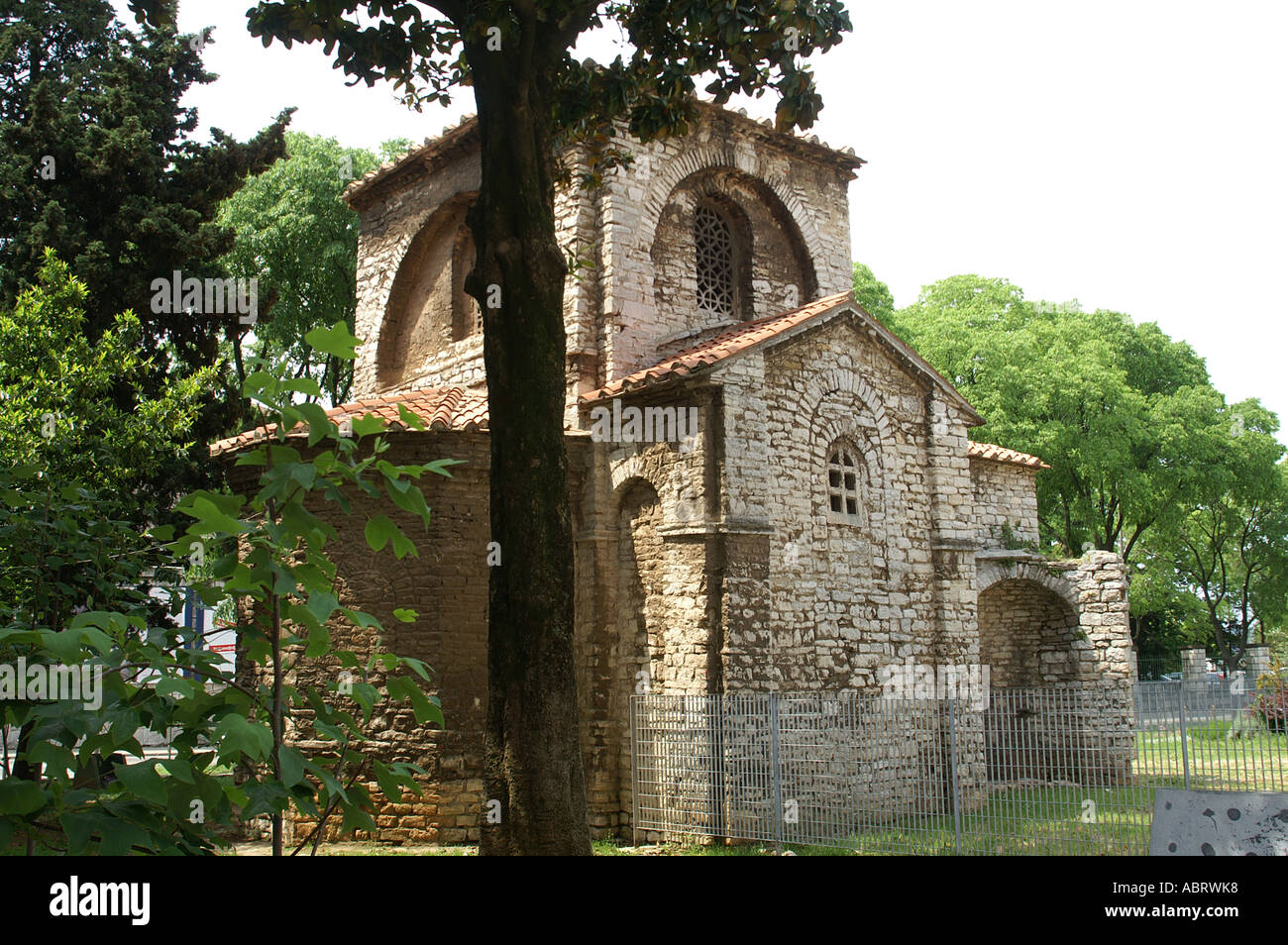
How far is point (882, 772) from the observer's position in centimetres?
1252

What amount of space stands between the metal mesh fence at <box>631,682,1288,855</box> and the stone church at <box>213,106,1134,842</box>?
0.45m

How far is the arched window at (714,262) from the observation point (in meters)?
15.2

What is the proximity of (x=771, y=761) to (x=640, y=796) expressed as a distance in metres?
1.77

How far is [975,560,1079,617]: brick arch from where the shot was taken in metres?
16.8

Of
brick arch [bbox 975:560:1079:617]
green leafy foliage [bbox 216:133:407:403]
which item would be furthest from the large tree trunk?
green leafy foliage [bbox 216:133:407:403]

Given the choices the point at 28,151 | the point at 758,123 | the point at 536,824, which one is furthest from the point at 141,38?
the point at 536,824

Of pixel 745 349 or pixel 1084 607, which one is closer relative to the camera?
pixel 745 349

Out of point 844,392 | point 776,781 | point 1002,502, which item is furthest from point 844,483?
point 1002,502

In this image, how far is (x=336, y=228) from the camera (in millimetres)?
24000

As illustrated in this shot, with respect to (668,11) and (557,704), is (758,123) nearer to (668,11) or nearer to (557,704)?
(668,11)

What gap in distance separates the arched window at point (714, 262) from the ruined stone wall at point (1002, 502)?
5.47 meters

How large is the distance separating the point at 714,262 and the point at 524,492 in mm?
9113

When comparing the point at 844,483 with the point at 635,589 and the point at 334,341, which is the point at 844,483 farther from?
the point at 334,341

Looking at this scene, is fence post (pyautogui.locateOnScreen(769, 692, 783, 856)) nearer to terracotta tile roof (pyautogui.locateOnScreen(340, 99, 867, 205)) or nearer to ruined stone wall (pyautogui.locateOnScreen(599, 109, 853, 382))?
ruined stone wall (pyautogui.locateOnScreen(599, 109, 853, 382))
